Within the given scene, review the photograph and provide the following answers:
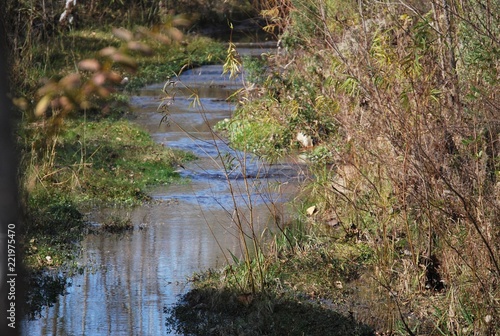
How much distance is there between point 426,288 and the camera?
23.8ft

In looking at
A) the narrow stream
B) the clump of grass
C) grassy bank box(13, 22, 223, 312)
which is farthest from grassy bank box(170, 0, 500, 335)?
the clump of grass

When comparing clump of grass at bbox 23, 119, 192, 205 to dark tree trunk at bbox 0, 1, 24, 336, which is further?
clump of grass at bbox 23, 119, 192, 205

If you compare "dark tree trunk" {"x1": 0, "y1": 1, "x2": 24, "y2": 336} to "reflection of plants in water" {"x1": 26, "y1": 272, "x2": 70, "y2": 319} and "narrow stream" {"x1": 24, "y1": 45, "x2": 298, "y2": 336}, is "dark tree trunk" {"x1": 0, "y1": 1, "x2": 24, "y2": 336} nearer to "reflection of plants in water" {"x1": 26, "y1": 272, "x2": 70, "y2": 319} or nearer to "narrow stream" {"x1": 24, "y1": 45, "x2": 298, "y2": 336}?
"narrow stream" {"x1": 24, "y1": 45, "x2": 298, "y2": 336}

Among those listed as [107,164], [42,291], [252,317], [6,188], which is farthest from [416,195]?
[107,164]

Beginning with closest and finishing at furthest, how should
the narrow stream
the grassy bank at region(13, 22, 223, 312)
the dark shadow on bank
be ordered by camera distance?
the dark shadow on bank, the narrow stream, the grassy bank at region(13, 22, 223, 312)

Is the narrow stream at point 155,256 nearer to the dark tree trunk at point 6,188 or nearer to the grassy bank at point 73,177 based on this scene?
the grassy bank at point 73,177

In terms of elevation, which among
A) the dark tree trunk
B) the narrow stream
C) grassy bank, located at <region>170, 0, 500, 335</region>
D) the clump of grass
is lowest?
the clump of grass

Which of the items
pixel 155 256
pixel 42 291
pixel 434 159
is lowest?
pixel 155 256

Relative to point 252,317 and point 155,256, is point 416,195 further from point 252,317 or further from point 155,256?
point 155,256

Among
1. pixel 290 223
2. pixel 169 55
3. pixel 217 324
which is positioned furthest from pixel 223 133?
pixel 169 55

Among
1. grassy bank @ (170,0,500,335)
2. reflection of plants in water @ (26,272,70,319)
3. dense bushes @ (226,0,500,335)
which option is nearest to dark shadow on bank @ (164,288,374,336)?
grassy bank @ (170,0,500,335)

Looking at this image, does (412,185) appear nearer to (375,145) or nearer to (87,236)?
(375,145)

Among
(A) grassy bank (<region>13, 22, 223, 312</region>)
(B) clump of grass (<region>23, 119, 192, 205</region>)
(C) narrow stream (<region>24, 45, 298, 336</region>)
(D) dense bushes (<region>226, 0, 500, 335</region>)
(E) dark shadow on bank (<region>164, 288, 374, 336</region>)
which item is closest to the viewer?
(D) dense bushes (<region>226, 0, 500, 335</region>)

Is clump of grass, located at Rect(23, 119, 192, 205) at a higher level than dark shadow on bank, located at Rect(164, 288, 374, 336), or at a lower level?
lower
